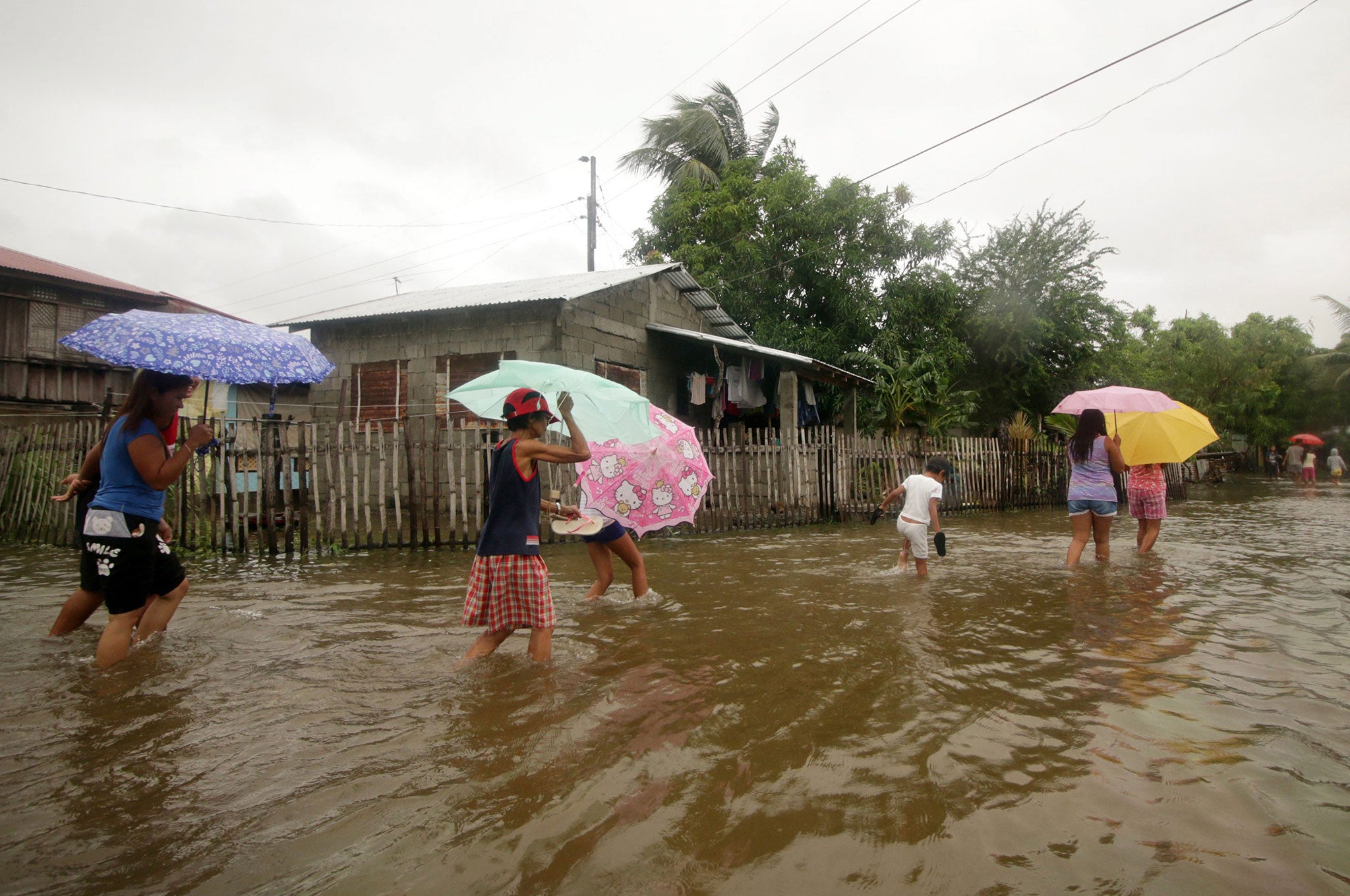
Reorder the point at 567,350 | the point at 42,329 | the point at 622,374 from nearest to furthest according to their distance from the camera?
the point at 567,350 → the point at 622,374 → the point at 42,329

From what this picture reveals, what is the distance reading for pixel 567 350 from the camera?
12.7 meters

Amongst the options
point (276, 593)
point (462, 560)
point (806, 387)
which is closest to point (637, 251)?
point (806, 387)

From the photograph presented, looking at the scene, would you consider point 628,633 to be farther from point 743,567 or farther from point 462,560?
point 462,560

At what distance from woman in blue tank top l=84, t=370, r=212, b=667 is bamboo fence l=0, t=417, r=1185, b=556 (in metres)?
4.59

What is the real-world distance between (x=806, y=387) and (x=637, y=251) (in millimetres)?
11028

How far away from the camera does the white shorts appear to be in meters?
6.88

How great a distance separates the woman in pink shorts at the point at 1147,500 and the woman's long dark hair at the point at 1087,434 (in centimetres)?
110

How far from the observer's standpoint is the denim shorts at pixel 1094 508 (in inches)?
287

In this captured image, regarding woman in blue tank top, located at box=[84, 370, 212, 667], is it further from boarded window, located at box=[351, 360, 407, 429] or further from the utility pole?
the utility pole

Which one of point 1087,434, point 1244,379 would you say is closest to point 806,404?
point 1087,434

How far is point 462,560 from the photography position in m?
8.39

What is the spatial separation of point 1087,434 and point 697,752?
6.12m

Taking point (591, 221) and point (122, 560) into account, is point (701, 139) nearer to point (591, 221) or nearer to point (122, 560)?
point (591, 221)

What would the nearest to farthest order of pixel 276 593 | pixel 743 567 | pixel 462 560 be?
pixel 276 593 < pixel 743 567 < pixel 462 560
